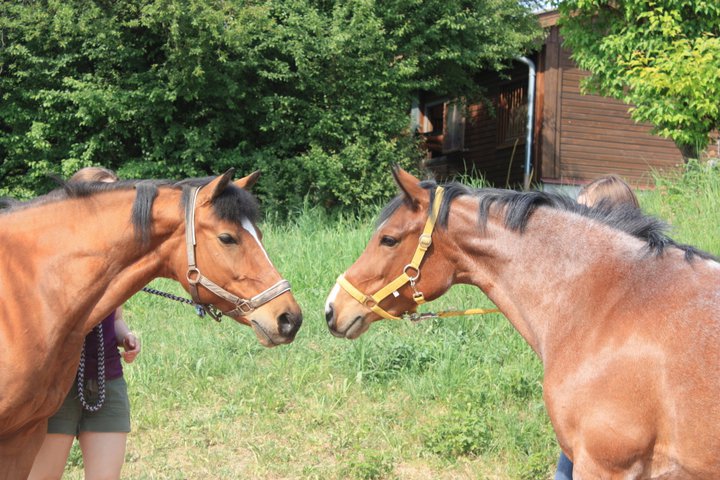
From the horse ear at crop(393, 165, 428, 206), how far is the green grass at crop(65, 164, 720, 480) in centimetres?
257

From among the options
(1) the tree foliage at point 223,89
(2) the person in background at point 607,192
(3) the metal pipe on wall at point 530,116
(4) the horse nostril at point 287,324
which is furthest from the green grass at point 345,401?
(3) the metal pipe on wall at point 530,116

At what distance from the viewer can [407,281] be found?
3.63 m

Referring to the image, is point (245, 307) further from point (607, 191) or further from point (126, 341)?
point (607, 191)

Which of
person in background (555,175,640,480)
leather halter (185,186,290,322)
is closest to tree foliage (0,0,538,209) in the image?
person in background (555,175,640,480)

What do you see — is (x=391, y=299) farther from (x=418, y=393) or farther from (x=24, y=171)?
(x=24, y=171)

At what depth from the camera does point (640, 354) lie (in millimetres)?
2922

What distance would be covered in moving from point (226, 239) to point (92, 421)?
1.18 meters

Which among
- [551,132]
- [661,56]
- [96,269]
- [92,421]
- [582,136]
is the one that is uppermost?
[96,269]

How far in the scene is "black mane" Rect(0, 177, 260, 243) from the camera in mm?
3398

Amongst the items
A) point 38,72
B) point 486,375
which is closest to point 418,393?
point 486,375

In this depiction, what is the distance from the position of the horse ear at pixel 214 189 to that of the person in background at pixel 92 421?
669 mm

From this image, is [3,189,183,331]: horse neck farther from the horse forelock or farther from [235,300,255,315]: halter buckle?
[235,300,255,315]: halter buckle

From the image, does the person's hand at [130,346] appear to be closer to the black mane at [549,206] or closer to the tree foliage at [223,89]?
the black mane at [549,206]

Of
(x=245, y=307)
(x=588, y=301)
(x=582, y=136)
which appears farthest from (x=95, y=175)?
(x=582, y=136)
